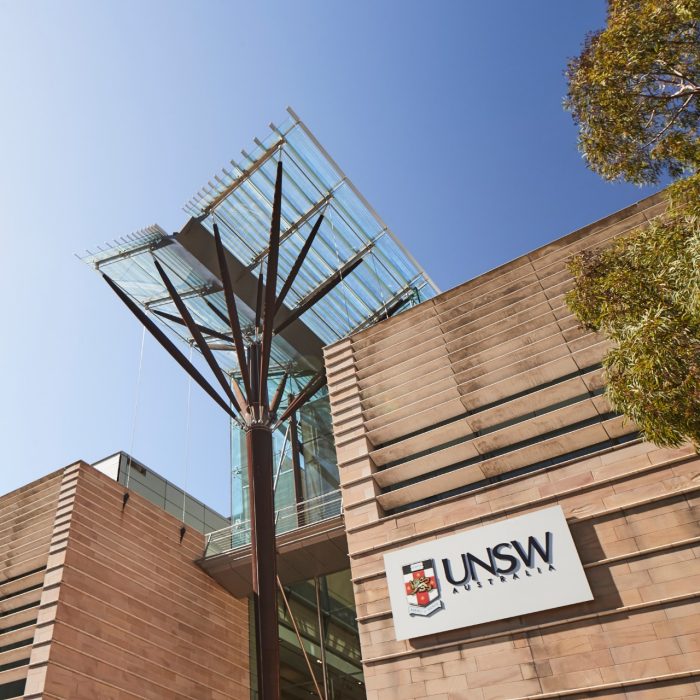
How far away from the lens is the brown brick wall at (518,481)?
13.8 metres

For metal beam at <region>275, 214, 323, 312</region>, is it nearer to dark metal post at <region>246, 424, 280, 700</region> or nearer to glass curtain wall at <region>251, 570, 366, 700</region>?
dark metal post at <region>246, 424, 280, 700</region>

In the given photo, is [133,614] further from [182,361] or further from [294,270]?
[294,270]

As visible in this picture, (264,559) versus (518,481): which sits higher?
(264,559)

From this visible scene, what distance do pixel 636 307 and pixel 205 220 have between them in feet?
76.1

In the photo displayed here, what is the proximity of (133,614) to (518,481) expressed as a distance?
14.4 metres

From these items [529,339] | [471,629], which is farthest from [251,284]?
[471,629]

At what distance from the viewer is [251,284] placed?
111 ft

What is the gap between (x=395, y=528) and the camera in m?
→ 17.8

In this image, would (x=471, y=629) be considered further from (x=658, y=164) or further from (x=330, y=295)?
(x=330, y=295)

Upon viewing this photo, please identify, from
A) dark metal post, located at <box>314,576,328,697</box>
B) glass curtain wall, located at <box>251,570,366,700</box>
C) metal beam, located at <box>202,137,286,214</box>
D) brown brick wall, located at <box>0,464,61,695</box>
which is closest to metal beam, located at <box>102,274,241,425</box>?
metal beam, located at <box>202,137,286,214</box>

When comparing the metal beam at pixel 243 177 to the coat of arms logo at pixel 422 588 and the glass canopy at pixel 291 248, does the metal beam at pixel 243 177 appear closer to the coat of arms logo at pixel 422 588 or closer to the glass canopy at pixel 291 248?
the glass canopy at pixel 291 248

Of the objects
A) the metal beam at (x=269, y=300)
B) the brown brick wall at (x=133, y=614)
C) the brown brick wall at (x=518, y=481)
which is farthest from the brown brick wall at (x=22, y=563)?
the brown brick wall at (x=518, y=481)

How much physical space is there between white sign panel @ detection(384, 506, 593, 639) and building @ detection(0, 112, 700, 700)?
49 millimetres

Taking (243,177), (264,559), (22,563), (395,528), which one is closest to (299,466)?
(264,559)
